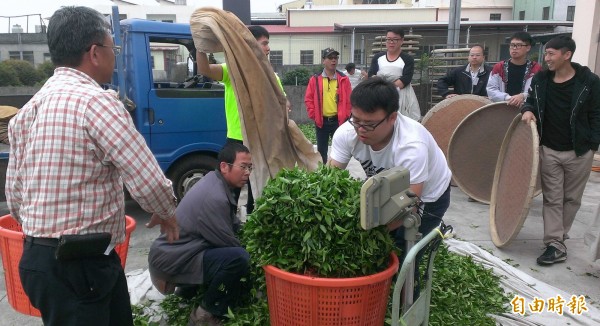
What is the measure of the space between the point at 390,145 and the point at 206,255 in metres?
1.27

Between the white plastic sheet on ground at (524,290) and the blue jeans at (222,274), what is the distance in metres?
1.72

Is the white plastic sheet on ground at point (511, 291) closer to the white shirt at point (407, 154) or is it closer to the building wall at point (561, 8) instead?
the white shirt at point (407, 154)

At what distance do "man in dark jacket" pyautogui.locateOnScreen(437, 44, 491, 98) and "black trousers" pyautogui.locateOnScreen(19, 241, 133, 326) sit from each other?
17.2 feet

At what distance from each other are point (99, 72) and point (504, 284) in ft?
10.3

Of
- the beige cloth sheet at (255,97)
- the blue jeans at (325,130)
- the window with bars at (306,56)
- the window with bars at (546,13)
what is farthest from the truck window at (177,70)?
the window with bars at (546,13)

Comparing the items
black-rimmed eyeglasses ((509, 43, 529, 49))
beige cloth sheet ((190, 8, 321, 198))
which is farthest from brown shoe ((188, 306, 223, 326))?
black-rimmed eyeglasses ((509, 43, 529, 49))

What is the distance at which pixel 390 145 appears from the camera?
244 cm

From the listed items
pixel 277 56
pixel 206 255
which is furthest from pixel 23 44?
pixel 206 255

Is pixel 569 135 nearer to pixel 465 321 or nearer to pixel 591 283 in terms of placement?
pixel 591 283

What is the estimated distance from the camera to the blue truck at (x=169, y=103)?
482cm

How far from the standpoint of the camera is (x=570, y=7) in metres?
29.3

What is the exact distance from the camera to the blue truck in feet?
15.8

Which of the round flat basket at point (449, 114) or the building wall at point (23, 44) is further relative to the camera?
the building wall at point (23, 44)

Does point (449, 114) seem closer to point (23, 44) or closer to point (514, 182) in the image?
point (514, 182)
